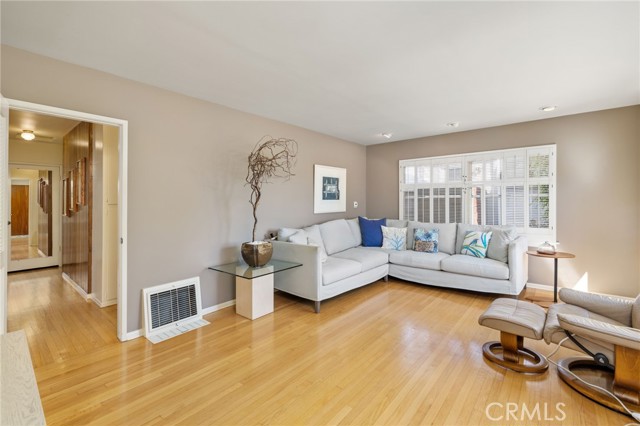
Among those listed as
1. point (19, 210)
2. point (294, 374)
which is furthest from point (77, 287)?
point (19, 210)

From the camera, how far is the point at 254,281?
10.6 ft

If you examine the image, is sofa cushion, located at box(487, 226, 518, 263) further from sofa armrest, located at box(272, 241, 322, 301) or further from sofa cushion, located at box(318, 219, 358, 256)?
sofa armrest, located at box(272, 241, 322, 301)

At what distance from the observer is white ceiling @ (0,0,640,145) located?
184 centimetres

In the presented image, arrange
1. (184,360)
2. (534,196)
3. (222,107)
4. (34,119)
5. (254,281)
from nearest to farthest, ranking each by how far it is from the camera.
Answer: (184,360)
(254,281)
(222,107)
(34,119)
(534,196)

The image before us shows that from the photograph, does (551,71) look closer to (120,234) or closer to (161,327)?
(120,234)

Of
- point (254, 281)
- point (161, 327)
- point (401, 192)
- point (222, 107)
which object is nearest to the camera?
point (161, 327)

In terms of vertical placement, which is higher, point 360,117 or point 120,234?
point 360,117

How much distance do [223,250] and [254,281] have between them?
2.15 ft

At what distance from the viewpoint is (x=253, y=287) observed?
3213 mm

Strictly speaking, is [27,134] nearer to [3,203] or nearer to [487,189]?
[3,203]

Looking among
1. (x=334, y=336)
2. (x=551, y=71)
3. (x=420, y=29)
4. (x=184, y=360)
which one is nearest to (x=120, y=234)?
(x=184, y=360)

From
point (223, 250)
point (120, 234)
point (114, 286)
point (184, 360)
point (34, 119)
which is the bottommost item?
point (184, 360)

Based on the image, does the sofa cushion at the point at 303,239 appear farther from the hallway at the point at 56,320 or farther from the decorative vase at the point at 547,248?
the decorative vase at the point at 547,248

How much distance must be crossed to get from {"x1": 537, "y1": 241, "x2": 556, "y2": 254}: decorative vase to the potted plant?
3.62 meters
